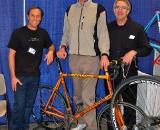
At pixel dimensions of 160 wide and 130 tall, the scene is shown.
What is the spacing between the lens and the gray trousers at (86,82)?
3.62m

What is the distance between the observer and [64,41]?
377 centimetres

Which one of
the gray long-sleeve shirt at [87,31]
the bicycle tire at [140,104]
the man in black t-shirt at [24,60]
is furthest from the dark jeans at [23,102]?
the bicycle tire at [140,104]

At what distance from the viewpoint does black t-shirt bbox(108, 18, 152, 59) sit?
357 cm

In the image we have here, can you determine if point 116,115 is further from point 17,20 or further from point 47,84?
point 17,20

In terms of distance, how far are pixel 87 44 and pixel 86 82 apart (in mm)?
426

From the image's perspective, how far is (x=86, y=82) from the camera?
12.0 feet

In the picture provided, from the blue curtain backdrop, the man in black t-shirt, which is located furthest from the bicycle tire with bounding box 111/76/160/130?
the man in black t-shirt

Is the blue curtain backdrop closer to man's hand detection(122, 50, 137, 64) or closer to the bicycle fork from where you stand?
man's hand detection(122, 50, 137, 64)

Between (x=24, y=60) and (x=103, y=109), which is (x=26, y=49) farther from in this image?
(x=103, y=109)

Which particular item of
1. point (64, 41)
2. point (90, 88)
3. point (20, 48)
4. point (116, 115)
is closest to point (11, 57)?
point (20, 48)

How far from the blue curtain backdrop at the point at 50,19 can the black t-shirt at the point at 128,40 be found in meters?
0.69

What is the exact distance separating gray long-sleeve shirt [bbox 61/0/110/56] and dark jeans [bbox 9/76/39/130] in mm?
572

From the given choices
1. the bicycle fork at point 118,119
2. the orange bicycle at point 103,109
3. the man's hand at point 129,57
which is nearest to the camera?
the orange bicycle at point 103,109

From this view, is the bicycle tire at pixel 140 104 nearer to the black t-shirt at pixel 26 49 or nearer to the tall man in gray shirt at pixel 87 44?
the tall man in gray shirt at pixel 87 44
